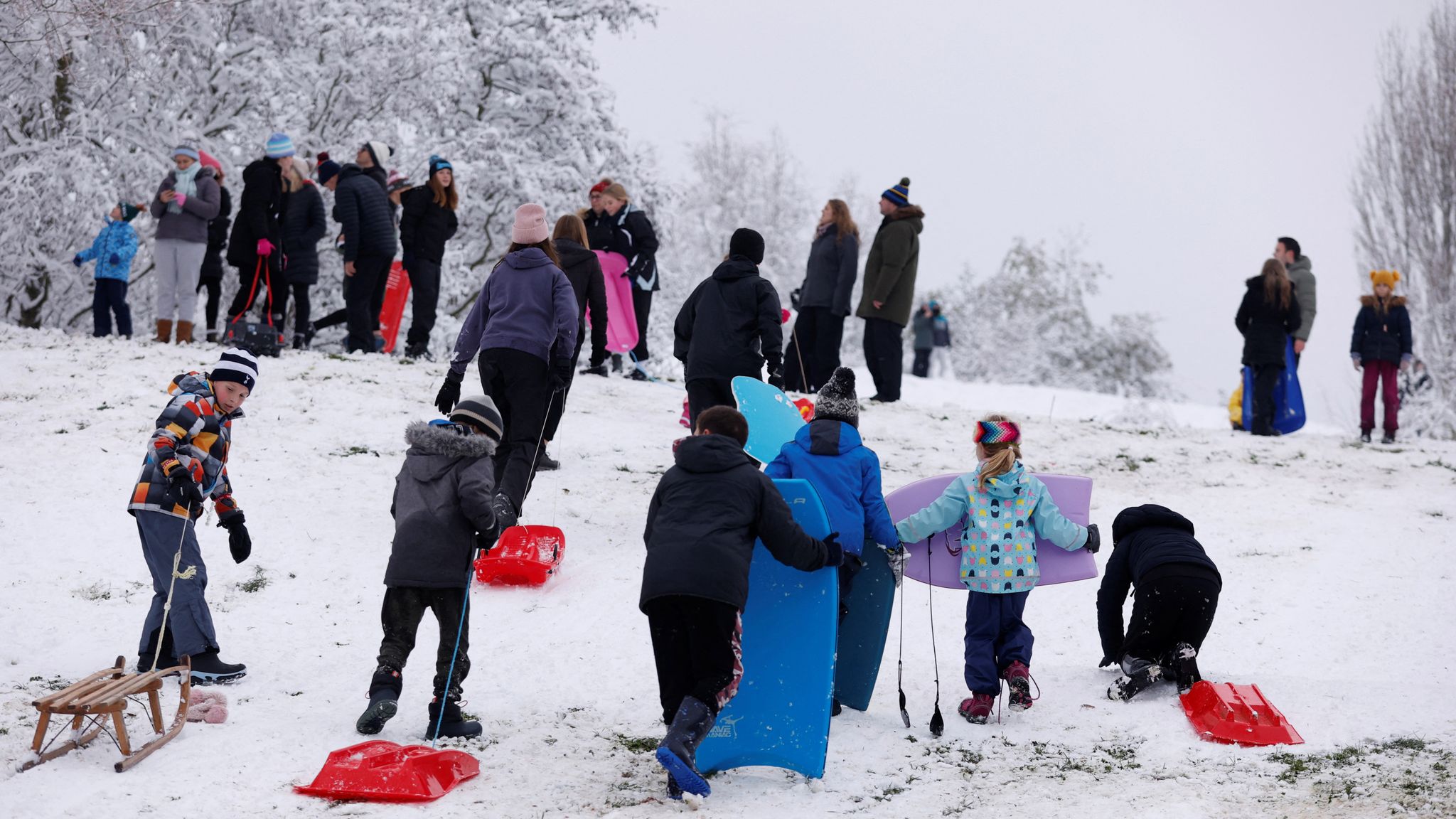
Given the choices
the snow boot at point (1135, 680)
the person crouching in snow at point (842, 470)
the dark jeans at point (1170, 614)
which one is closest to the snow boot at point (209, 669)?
the person crouching in snow at point (842, 470)

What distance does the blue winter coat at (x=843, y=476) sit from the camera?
593 centimetres

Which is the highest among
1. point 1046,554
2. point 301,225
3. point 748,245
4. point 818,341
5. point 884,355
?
point 301,225

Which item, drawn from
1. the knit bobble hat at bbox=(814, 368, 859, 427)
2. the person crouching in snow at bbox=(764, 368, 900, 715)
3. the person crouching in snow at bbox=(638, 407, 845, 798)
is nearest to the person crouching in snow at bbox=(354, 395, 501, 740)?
the person crouching in snow at bbox=(638, 407, 845, 798)

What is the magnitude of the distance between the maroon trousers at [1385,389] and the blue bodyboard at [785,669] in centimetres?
1063

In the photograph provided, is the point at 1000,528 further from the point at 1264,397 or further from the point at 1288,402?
the point at 1288,402

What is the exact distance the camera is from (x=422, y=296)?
13.3 metres

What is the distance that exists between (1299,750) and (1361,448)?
8.68 meters

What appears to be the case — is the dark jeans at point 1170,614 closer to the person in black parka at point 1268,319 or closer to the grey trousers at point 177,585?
the grey trousers at point 177,585

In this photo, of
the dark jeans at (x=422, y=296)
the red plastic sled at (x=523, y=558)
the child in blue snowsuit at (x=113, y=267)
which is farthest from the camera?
the child in blue snowsuit at (x=113, y=267)

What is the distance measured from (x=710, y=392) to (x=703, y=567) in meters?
3.60

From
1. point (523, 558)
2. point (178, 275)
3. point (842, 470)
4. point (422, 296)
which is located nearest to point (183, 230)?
point (178, 275)

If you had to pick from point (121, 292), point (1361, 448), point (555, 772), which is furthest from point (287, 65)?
point (555, 772)

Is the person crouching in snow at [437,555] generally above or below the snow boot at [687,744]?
above

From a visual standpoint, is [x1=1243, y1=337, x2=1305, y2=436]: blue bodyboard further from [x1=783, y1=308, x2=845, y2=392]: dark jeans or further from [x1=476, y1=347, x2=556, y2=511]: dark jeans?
[x1=476, y1=347, x2=556, y2=511]: dark jeans
